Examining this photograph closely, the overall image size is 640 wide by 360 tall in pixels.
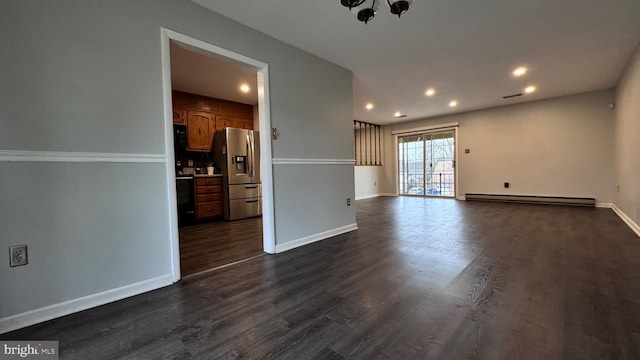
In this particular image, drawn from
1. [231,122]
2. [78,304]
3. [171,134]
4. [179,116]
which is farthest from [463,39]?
[179,116]

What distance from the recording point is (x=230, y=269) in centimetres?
238

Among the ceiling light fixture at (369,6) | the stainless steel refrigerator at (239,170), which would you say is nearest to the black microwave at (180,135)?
the stainless steel refrigerator at (239,170)

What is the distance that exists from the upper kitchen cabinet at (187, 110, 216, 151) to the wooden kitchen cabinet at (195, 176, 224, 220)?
0.73 metres

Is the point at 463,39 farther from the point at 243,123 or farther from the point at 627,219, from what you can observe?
the point at 243,123

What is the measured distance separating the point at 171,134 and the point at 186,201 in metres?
2.77

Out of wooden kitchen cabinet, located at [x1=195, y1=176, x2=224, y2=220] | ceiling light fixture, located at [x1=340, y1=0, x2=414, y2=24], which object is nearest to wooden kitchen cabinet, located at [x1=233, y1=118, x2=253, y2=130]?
wooden kitchen cabinet, located at [x1=195, y1=176, x2=224, y2=220]

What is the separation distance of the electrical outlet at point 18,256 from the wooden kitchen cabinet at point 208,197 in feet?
10.2

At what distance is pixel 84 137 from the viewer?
1.72 meters

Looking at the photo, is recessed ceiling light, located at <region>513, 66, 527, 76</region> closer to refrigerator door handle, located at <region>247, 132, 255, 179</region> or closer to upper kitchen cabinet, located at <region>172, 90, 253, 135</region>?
refrigerator door handle, located at <region>247, 132, 255, 179</region>

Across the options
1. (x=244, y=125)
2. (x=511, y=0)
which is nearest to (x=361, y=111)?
(x=244, y=125)

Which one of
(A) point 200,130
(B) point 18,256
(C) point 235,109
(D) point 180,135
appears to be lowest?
(B) point 18,256

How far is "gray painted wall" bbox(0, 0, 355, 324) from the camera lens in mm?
1509

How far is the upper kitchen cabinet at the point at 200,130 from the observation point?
4871 mm

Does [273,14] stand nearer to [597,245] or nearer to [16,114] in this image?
[16,114]
